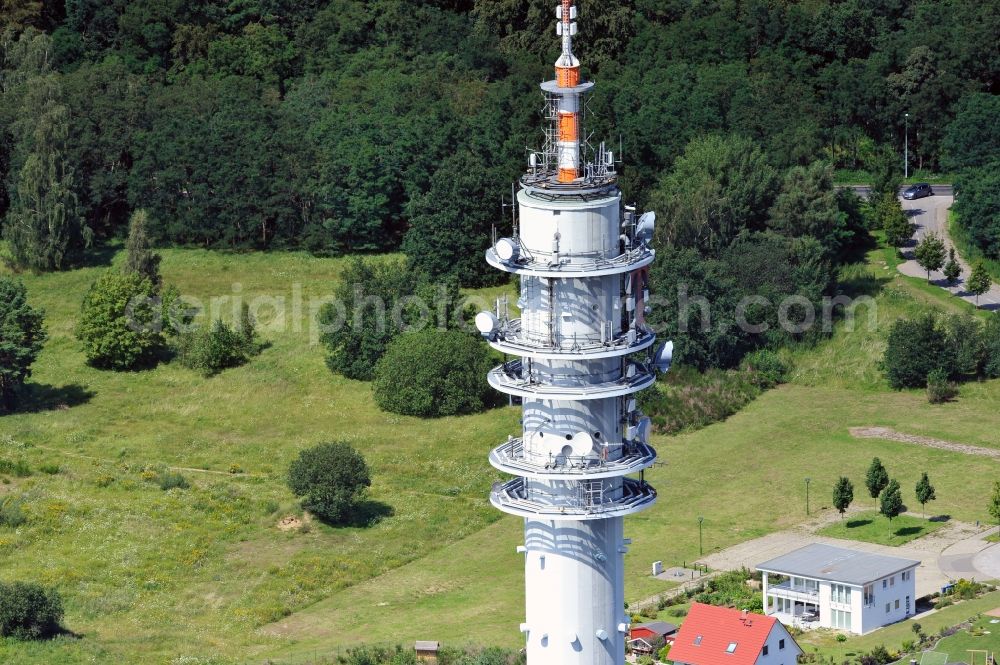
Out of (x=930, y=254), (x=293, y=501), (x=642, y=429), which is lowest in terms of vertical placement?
(x=293, y=501)

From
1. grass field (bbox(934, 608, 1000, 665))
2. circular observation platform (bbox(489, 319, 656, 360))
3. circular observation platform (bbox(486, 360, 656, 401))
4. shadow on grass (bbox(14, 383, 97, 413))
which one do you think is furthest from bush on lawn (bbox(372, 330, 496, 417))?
circular observation platform (bbox(489, 319, 656, 360))

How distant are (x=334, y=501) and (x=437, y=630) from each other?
1937 centimetres

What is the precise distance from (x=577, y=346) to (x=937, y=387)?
91.8 meters

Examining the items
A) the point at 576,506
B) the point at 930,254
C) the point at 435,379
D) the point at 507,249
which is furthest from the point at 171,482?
the point at 507,249

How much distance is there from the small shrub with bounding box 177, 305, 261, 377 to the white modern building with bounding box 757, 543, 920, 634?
2261 inches

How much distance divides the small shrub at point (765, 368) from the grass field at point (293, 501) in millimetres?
1089

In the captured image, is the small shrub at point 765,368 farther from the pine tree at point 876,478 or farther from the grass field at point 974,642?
the grass field at point 974,642

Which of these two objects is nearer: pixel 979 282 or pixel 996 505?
pixel 996 505

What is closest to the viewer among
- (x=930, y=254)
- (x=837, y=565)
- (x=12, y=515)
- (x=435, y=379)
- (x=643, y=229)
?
(x=643, y=229)

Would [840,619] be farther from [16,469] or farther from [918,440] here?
[16,469]

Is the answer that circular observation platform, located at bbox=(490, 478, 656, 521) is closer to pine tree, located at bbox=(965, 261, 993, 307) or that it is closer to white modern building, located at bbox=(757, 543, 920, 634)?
white modern building, located at bbox=(757, 543, 920, 634)

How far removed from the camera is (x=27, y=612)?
12738 cm

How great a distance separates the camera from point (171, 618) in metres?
136

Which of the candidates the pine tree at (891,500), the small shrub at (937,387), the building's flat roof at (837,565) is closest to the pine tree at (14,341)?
the building's flat roof at (837,565)
